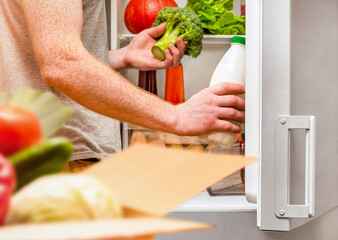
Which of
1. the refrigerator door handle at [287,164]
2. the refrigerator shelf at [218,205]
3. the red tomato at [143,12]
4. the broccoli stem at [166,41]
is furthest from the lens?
the red tomato at [143,12]

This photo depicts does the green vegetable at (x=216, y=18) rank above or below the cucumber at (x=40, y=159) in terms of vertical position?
above

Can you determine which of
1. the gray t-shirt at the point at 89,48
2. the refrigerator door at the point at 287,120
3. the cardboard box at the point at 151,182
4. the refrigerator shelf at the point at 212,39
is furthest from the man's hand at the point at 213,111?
the cardboard box at the point at 151,182

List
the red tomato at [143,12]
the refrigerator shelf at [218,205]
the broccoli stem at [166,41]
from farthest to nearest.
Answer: the red tomato at [143,12] < the broccoli stem at [166,41] < the refrigerator shelf at [218,205]

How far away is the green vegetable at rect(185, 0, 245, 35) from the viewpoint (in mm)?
1752

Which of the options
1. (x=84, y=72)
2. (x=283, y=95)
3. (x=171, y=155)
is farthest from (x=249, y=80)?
(x=171, y=155)

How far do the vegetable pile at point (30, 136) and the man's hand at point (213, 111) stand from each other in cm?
90

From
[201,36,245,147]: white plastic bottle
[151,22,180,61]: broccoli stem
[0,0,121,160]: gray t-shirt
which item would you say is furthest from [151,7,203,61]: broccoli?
[201,36,245,147]: white plastic bottle

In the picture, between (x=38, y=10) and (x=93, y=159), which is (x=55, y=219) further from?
(x=93, y=159)

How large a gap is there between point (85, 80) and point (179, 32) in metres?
0.50

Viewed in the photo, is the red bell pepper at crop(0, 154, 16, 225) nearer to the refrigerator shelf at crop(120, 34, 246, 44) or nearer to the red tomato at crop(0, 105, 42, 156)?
the red tomato at crop(0, 105, 42, 156)

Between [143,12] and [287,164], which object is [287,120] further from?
[143,12]

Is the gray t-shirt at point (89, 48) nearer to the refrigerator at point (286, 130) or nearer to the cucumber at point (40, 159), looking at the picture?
the refrigerator at point (286, 130)

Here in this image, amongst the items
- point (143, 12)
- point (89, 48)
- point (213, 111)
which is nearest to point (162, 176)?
point (213, 111)

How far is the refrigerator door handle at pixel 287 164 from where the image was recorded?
3.25 ft
